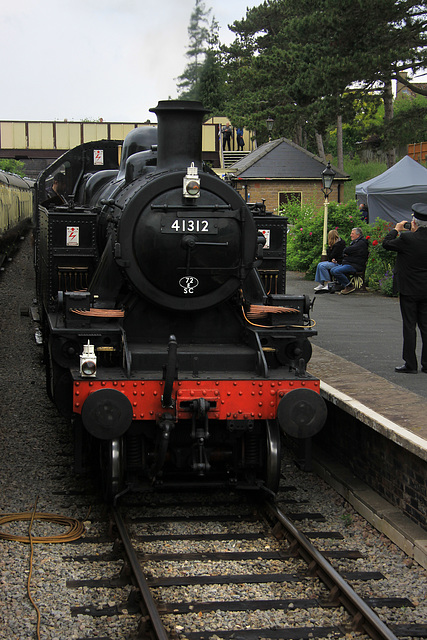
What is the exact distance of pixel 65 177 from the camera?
34.3 feet

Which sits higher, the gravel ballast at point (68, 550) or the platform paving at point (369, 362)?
the platform paving at point (369, 362)

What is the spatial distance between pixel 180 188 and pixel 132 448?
1.96m

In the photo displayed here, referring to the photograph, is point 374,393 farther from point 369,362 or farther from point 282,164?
point 282,164

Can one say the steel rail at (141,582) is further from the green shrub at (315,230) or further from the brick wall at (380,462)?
the green shrub at (315,230)

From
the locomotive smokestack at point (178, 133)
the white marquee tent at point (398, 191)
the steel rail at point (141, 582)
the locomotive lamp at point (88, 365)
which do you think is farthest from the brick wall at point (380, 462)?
the white marquee tent at point (398, 191)

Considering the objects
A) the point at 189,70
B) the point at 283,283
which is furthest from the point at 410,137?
the point at 283,283

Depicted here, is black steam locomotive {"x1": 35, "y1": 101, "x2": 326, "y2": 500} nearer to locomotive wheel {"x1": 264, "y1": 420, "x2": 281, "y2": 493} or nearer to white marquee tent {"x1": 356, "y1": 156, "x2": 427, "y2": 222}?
locomotive wheel {"x1": 264, "y1": 420, "x2": 281, "y2": 493}

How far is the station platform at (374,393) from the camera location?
18.2 feet

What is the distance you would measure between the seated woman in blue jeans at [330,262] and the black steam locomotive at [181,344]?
9.83 meters

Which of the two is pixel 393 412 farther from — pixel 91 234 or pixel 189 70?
pixel 189 70

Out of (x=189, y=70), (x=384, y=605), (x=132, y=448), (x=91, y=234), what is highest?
(x=189, y=70)

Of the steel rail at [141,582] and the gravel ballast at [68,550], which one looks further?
the gravel ballast at [68,550]

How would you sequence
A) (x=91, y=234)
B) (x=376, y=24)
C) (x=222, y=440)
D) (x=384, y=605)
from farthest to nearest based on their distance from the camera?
(x=376, y=24)
(x=91, y=234)
(x=222, y=440)
(x=384, y=605)

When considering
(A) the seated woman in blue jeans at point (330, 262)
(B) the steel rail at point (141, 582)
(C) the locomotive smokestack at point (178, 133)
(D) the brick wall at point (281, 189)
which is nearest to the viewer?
(B) the steel rail at point (141, 582)
